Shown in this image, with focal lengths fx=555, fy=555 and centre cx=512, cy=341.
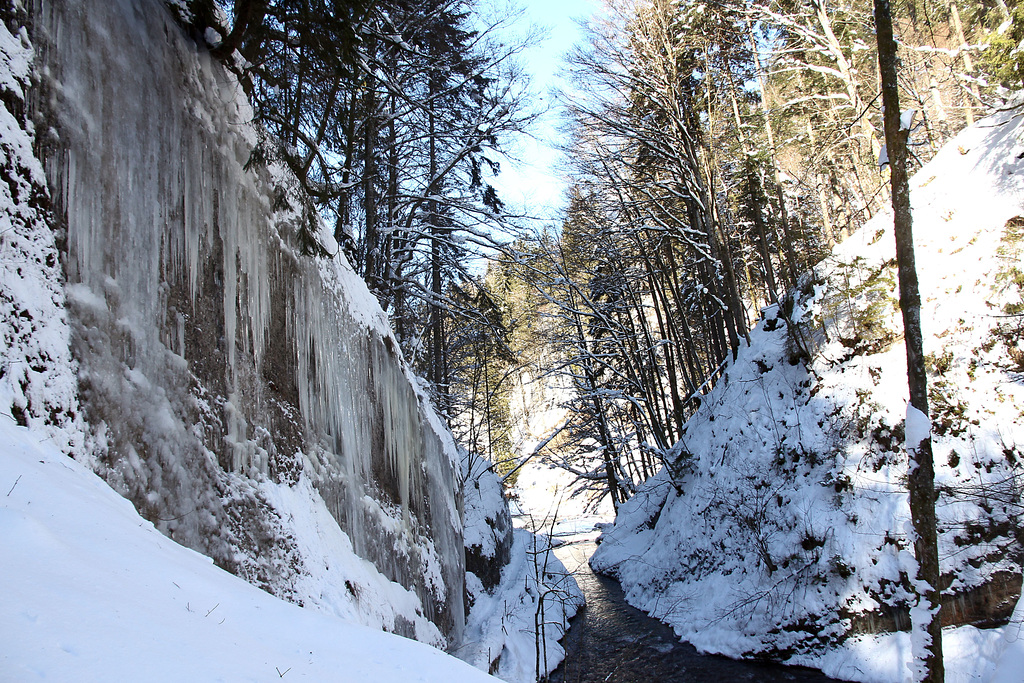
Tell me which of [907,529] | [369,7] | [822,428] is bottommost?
[907,529]

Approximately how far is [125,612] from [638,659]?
28.7 ft

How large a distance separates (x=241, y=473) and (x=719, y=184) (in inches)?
593

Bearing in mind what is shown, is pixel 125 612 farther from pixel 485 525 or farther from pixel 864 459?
pixel 485 525

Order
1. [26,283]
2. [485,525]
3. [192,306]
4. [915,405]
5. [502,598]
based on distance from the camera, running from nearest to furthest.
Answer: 1. [26,283]
2. [192,306]
3. [915,405]
4. [502,598]
5. [485,525]

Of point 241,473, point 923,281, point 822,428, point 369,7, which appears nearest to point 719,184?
point 923,281

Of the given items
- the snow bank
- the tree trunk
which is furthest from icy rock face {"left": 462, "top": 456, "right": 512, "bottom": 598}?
the tree trunk

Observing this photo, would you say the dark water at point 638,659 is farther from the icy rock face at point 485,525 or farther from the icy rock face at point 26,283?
the icy rock face at point 26,283

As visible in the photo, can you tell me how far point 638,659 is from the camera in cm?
877

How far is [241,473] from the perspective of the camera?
431 cm

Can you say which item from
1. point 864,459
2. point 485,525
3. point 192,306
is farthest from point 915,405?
point 485,525

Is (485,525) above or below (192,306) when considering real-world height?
below

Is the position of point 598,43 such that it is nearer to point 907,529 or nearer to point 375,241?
point 375,241

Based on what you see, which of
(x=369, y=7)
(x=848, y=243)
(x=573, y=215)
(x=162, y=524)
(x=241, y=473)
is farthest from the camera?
(x=573, y=215)

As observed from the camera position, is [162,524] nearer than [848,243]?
Yes
